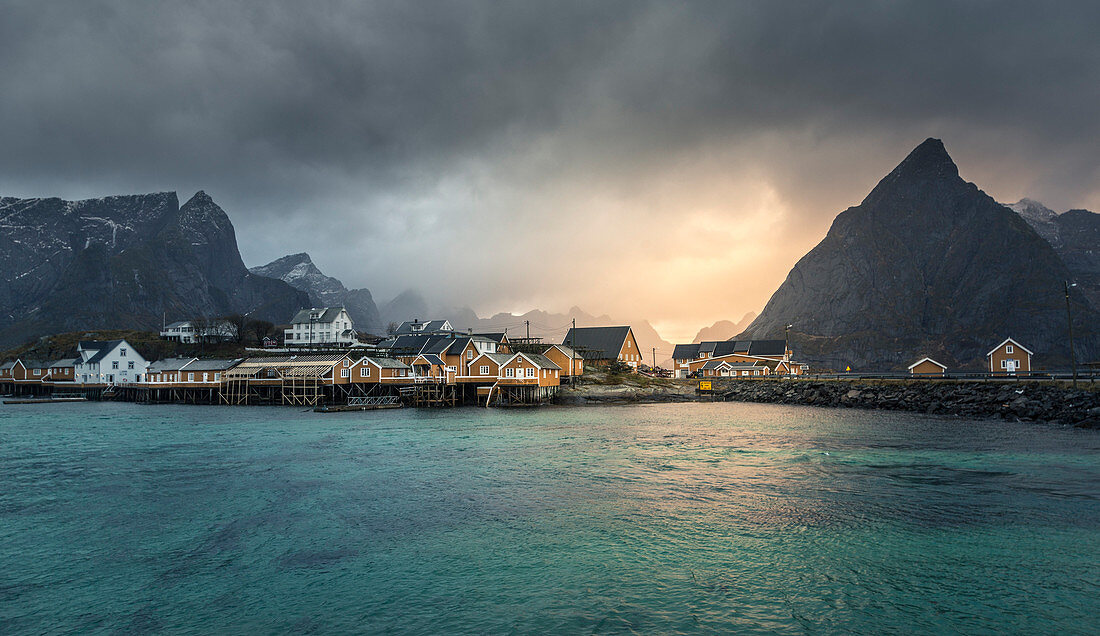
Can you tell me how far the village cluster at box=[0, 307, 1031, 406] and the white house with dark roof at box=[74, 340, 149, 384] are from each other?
0.19m

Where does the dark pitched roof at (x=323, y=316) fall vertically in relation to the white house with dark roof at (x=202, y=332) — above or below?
above

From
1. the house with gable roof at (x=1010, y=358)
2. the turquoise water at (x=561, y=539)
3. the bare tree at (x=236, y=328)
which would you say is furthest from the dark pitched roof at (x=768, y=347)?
the bare tree at (x=236, y=328)

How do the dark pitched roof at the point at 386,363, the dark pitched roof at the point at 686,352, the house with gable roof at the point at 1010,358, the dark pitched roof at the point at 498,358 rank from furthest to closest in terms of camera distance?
the dark pitched roof at the point at 686,352, the dark pitched roof at the point at 386,363, the house with gable roof at the point at 1010,358, the dark pitched roof at the point at 498,358

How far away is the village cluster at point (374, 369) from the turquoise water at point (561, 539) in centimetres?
4079

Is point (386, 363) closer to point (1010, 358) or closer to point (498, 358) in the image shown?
point (498, 358)

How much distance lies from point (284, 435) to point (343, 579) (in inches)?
1362

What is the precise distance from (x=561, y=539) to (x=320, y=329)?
418ft

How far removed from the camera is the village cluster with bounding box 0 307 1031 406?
7762 centimetres

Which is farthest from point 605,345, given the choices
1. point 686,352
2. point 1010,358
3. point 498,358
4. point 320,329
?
point 320,329

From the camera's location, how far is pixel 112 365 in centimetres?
10362

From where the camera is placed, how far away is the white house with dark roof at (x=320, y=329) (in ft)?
432

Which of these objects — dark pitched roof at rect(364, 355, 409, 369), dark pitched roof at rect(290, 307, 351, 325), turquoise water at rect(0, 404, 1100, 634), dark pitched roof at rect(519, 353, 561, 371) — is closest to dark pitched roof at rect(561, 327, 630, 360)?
dark pitched roof at rect(519, 353, 561, 371)

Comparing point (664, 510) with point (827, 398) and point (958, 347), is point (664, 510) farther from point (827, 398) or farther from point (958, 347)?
point (958, 347)

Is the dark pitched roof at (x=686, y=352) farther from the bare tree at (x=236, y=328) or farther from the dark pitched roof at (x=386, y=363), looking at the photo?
the bare tree at (x=236, y=328)
